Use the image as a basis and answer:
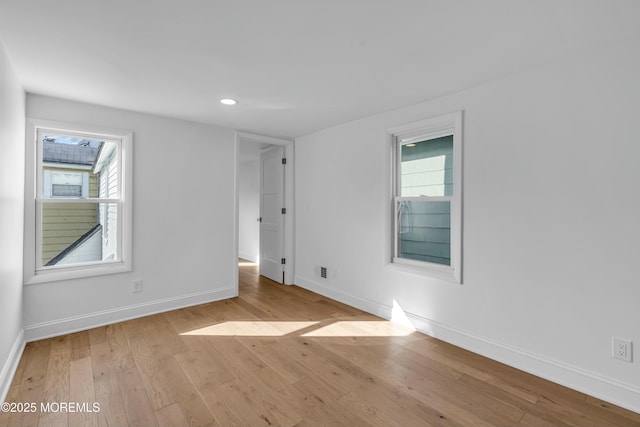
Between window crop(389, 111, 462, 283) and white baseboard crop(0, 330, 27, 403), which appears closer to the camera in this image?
white baseboard crop(0, 330, 27, 403)

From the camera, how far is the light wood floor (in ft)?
5.99

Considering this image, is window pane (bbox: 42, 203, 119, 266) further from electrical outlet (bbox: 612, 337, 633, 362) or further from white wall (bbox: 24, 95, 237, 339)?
electrical outlet (bbox: 612, 337, 633, 362)

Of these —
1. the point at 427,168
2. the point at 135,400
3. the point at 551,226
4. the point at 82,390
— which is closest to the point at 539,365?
the point at 551,226

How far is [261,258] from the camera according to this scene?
5.50m

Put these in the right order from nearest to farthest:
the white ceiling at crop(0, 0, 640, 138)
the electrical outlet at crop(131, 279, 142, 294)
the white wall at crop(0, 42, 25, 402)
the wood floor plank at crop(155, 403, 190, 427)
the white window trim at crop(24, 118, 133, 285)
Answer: the white ceiling at crop(0, 0, 640, 138), the wood floor plank at crop(155, 403, 190, 427), the white wall at crop(0, 42, 25, 402), the white window trim at crop(24, 118, 133, 285), the electrical outlet at crop(131, 279, 142, 294)

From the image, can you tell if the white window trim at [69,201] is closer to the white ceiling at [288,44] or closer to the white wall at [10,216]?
the white wall at [10,216]

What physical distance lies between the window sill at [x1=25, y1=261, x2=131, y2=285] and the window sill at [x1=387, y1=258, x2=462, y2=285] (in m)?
2.94

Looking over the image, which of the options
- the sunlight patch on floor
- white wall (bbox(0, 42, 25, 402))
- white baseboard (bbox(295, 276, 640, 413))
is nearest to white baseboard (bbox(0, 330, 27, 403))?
white wall (bbox(0, 42, 25, 402))

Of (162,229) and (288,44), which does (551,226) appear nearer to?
(288,44)

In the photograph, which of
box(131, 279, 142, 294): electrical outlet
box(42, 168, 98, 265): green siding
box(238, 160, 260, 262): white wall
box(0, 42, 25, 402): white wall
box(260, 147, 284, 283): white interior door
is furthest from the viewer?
box(238, 160, 260, 262): white wall

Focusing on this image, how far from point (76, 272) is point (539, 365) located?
4152 millimetres

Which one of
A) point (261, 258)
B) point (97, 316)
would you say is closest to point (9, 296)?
point (97, 316)

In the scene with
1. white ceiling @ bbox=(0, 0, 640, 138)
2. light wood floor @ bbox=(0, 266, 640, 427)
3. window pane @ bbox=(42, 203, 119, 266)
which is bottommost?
light wood floor @ bbox=(0, 266, 640, 427)

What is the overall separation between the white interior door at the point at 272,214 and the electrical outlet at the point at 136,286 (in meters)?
2.01
